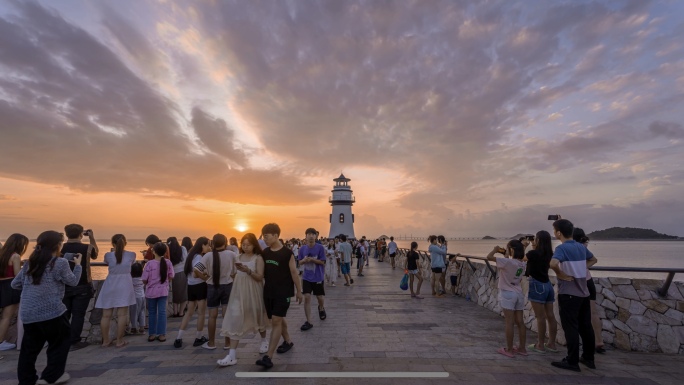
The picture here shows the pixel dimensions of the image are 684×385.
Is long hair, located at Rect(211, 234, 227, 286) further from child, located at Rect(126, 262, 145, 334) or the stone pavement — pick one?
child, located at Rect(126, 262, 145, 334)

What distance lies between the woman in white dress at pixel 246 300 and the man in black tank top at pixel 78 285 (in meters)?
2.49

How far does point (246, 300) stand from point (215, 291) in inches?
36.9

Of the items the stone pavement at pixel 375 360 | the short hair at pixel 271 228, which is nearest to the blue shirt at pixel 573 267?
the stone pavement at pixel 375 360

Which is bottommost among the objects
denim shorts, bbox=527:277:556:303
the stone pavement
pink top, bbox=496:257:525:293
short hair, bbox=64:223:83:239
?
the stone pavement

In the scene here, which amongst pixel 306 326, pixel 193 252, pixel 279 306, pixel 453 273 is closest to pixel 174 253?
pixel 193 252

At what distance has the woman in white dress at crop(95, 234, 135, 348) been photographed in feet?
19.5

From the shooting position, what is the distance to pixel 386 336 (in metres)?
6.36

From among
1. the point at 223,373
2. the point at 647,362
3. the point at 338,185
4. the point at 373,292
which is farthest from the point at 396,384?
the point at 338,185

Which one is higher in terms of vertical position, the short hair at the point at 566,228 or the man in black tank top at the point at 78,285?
the short hair at the point at 566,228

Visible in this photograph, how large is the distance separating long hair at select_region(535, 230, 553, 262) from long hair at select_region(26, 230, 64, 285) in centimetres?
660

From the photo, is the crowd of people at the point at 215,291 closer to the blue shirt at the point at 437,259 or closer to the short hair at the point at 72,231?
the short hair at the point at 72,231

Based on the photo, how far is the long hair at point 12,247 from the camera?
518cm

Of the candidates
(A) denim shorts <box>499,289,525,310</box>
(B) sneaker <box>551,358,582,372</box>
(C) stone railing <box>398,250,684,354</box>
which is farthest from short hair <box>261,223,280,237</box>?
(C) stone railing <box>398,250,684,354</box>

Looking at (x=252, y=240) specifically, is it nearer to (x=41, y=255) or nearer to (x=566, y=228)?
(x=41, y=255)
